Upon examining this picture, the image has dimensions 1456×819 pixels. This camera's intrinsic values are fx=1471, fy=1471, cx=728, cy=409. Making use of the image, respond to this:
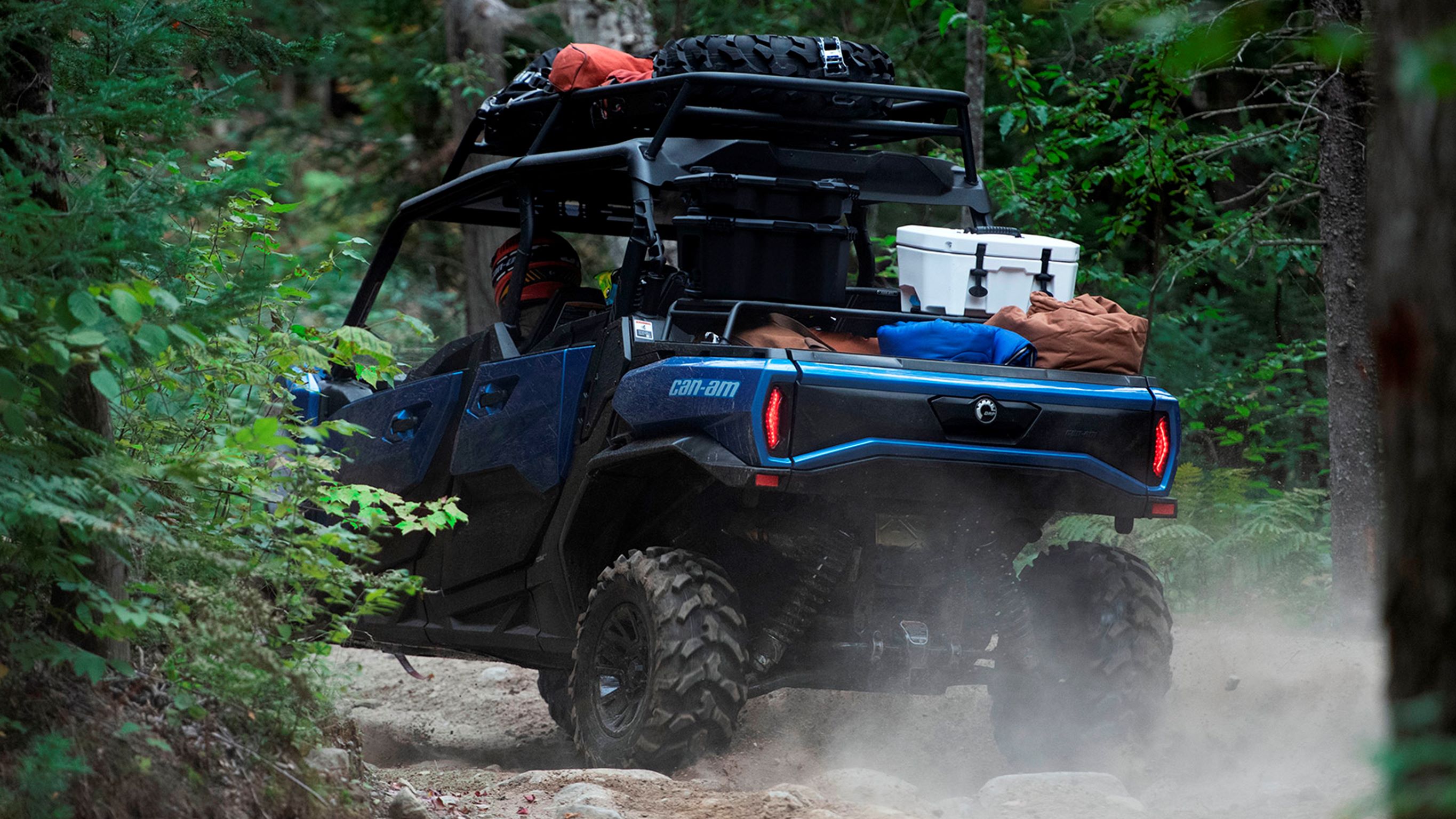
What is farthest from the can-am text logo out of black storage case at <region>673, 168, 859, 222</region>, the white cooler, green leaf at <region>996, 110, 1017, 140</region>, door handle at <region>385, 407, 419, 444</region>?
green leaf at <region>996, 110, 1017, 140</region>

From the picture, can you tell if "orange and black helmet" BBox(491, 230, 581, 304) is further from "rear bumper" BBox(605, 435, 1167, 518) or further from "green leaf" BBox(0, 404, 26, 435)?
"green leaf" BBox(0, 404, 26, 435)

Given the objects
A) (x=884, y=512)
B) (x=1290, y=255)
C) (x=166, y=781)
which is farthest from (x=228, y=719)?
(x=1290, y=255)

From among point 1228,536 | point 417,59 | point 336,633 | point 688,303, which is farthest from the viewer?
point 417,59

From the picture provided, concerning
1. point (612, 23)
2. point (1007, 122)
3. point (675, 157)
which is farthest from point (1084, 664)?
point (612, 23)

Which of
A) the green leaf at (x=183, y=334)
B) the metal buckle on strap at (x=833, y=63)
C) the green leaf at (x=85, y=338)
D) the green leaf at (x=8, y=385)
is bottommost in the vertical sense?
the green leaf at (x=8, y=385)

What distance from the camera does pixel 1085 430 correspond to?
497cm

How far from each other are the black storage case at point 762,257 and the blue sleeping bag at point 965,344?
2.59ft

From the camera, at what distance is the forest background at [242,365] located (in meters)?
3.25

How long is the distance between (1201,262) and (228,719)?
7050 millimetres

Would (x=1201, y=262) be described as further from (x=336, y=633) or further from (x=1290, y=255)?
(x=336, y=633)

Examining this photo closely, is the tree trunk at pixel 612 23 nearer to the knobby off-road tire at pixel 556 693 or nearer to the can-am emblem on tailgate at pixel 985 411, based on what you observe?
the knobby off-road tire at pixel 556 693

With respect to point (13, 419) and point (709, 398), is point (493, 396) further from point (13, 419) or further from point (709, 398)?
point (13, 419)

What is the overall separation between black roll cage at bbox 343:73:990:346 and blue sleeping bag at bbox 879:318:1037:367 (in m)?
0.34

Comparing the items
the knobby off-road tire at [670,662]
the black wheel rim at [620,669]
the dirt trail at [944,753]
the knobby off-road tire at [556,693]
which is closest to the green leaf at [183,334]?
the dirt trail at [944,753]
